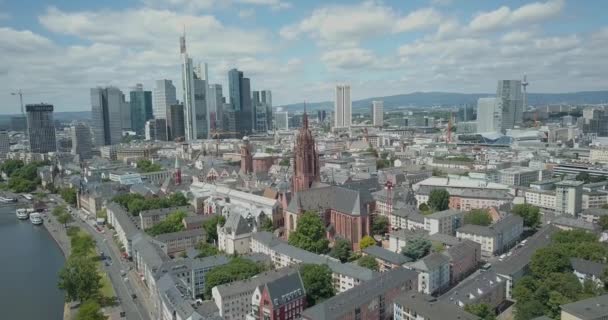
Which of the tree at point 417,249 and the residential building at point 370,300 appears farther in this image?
the tree at point 417,249

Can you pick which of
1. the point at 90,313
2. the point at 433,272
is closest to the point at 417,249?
the point at 433,272

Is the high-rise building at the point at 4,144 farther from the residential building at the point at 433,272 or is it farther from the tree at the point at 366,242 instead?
the residential building at the point at 433,272

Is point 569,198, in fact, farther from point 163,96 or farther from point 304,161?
point 163,96

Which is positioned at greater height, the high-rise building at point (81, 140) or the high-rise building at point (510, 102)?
the high-rise building at point (510, 102)

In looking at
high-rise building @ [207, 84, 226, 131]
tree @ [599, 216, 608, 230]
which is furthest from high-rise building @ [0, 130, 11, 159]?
tree @ [599, 216, 608, 230]

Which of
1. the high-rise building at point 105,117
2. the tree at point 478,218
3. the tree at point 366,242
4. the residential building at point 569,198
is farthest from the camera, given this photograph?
the high-rise building at point 105,117

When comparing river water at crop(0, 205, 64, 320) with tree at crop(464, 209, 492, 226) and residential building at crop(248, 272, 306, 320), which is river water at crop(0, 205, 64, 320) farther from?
tree at crop(464, 209, 492, 226)

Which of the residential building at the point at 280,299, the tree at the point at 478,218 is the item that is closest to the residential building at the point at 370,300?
the residential building at the point at 280,299
